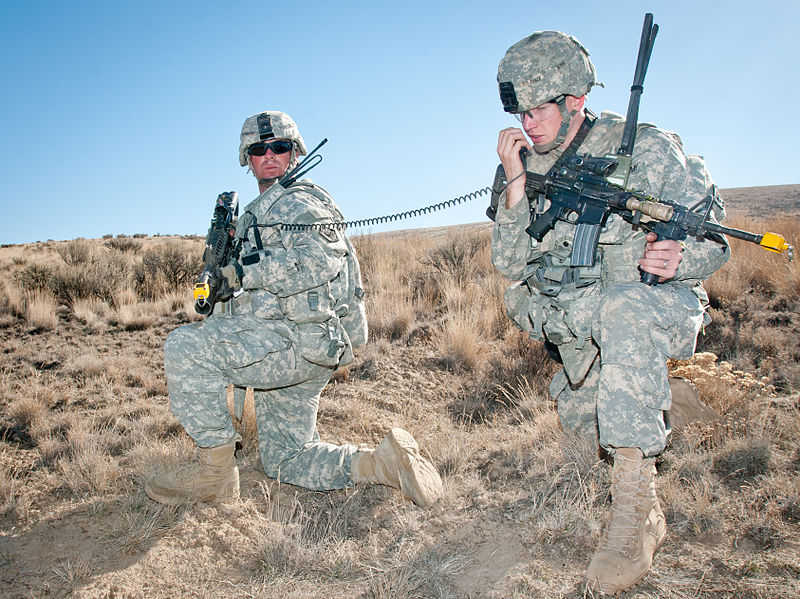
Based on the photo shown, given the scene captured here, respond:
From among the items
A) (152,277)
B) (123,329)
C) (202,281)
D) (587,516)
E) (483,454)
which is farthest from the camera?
(152,277)

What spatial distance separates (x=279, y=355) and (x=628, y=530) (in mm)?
2030

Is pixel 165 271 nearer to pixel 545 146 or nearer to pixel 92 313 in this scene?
pixel 92 313

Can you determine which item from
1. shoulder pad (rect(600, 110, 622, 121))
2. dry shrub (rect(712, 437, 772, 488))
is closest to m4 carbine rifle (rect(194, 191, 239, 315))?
shoulder pad (rect(600, 110, 622, 121))

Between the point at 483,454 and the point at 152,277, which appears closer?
the point at 483,454

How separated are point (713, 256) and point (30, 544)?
3791 millimetres

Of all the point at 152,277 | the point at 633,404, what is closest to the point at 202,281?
the point at 633,404

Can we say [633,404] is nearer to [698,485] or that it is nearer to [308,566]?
[698,485]

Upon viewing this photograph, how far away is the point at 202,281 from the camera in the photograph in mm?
3324

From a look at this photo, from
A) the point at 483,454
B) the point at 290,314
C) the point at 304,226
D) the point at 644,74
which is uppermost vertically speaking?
the point at 644,74

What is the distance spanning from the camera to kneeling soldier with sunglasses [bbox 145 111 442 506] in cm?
321

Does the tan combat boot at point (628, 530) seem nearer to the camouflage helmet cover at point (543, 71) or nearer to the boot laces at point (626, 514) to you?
the boot laces at point (626, 514)

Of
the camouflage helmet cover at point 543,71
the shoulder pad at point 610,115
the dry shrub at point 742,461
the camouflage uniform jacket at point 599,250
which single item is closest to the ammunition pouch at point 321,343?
the camouflage uniform jacket at point 599,250

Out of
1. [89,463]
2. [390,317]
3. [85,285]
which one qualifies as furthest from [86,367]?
[85,285]

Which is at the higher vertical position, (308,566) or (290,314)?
(290,314)
